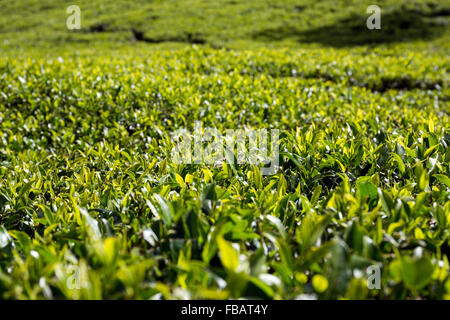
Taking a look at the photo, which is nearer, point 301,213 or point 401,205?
point 401,205

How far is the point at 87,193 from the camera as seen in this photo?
230 cm

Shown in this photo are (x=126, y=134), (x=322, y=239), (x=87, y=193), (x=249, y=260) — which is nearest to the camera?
(x=249, y=260)

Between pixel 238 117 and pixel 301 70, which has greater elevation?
pixel 301 70

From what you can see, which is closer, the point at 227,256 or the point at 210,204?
the point at 227,256

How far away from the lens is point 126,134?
16.8ft

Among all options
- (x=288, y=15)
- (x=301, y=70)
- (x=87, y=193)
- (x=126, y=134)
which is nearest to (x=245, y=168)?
(x=87, y=193)

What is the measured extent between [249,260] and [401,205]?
88 centimetres

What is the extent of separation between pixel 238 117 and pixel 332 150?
287 cm

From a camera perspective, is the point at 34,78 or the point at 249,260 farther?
the point at 34,78

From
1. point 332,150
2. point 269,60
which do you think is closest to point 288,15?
point 269,60

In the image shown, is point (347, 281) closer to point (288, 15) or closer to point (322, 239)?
point (322, 239)

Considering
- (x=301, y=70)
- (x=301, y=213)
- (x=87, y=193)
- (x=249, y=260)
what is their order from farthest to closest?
(x=301, y=70)
(x=87, y=193)
(x=301, y=213)
(x=249, y=260)
